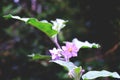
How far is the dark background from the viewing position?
2.48 meters

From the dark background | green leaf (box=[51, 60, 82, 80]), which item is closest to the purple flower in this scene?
green leaf (box=[51, 60, 82, 80])

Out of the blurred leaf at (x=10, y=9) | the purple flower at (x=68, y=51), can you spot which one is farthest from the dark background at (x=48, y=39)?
the purple flower at (x=68, y=51)

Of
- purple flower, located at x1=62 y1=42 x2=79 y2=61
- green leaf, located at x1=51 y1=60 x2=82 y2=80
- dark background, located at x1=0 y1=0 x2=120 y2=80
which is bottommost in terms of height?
green leaf, located at x1=51 y1=60 x2=82 y2=80

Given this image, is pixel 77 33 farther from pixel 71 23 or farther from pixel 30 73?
pixel 30 73

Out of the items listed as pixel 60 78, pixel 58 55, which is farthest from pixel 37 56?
pixel 60 78

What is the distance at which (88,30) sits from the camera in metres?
2.66

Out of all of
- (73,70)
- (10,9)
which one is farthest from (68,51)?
(10,9)

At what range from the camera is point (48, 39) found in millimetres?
2541

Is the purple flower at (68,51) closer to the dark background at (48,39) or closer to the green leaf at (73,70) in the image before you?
the green leaf at (73,70)

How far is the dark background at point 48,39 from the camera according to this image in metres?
2.48

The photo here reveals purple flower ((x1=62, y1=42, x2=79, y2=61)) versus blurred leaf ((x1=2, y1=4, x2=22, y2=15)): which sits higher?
blurred leaf ((x1=2, y1=4, x2=22, y2=15))

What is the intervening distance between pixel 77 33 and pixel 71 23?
3.5 inches

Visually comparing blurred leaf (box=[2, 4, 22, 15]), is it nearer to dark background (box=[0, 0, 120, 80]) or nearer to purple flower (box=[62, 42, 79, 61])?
dark background (box=[0, 0, 120, 80])

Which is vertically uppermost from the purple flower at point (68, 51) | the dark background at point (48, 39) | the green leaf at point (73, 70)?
the dark background at point (48, 39)
